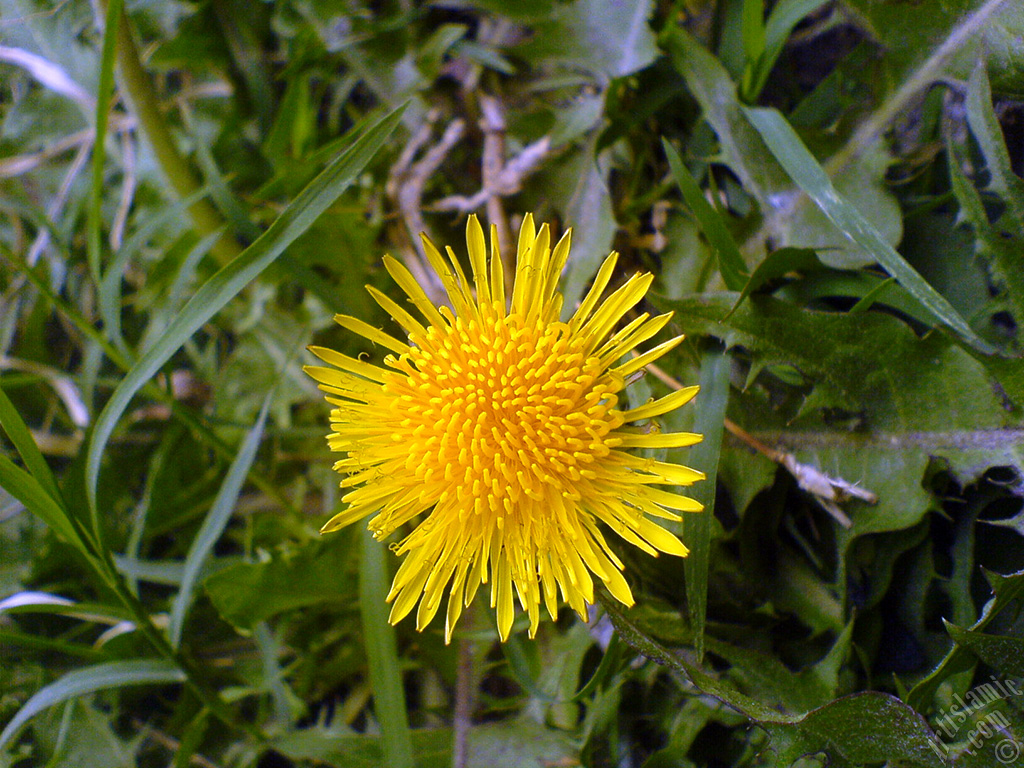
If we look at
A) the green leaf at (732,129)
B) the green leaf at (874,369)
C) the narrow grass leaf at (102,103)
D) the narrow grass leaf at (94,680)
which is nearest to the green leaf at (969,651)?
the green leaf at (874,369)

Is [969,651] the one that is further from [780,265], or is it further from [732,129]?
[732,129]

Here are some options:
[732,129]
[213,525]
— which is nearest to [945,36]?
[732,129]

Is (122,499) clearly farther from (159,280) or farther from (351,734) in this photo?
(351,734)

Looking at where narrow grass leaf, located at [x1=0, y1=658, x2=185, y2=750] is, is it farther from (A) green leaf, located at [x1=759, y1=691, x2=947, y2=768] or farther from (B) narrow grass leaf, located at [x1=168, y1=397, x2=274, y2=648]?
(A) green leaf, located at [x1=759, y1=691, x2=947, y2=768]

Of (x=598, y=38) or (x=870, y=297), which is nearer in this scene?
(x=870, y=297)

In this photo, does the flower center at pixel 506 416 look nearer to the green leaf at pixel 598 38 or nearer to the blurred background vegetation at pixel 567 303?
the blurred background vegetation at pixel 567 303

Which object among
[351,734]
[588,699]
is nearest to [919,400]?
[588,699]
